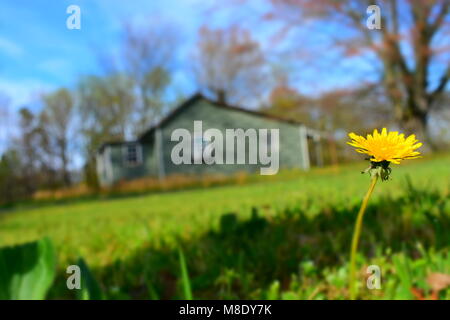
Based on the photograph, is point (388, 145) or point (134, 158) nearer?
point (388, 145)

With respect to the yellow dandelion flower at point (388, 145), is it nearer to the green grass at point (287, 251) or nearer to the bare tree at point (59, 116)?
the green grass at point (287, 251)

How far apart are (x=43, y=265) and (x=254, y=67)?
1.99 metres

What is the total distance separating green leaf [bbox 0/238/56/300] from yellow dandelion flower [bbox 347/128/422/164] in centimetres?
70

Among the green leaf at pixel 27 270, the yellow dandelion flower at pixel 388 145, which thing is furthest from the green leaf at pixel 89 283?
the yellow dandelion flower at pixel 388 145

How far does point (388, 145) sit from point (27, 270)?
0.74 meters

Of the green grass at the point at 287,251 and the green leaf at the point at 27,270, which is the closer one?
the green leaf at the point at 27,270

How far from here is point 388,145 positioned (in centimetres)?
18

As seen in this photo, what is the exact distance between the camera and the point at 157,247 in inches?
57.6

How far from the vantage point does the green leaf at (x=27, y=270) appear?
2.27 ft

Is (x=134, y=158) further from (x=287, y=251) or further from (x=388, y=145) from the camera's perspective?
(x=388, y=145)

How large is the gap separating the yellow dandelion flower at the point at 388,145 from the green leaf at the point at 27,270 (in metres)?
0.70

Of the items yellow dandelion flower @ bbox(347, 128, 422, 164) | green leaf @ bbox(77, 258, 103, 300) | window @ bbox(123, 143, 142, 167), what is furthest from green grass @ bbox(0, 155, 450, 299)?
yellow dandelion flower @ bbox(347, 128, 422, 164)

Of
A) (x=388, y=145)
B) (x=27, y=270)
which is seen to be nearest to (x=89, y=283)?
(x=27, y=270)

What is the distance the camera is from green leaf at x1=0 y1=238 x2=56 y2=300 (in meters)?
0.69
